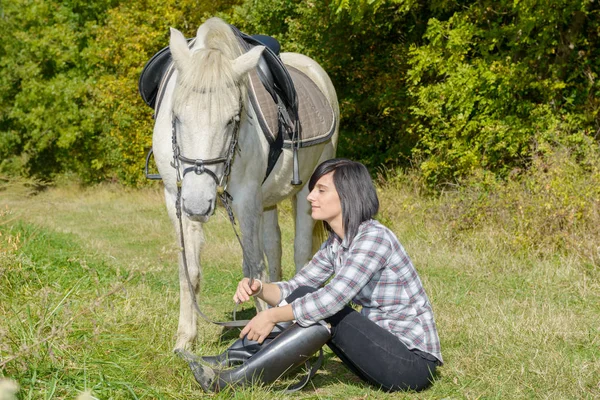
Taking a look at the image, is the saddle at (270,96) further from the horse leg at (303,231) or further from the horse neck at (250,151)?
the horse leg at (303,231)

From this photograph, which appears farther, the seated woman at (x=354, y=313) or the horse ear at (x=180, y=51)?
the horse ear at (x=180, y=51)

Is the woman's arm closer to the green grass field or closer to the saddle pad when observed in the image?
the green grass field

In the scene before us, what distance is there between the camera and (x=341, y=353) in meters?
3.49

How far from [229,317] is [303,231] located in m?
1.09

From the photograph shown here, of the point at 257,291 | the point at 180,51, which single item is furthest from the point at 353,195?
the point at 180,51

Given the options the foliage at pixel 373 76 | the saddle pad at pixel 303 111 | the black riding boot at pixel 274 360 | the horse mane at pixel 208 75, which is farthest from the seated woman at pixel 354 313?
the foliage at pixel 373 76

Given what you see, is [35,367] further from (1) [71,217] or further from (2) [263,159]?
(1) [71,217]

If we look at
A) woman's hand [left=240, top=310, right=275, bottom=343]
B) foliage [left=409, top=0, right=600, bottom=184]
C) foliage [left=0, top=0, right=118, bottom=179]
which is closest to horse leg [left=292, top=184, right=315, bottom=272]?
woman's hand [left=240, top=310, right=275, bottom=343]

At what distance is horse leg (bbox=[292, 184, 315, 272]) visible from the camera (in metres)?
6.07

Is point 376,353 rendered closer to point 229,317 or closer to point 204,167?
point 204,167

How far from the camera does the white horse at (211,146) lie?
369 centimetres

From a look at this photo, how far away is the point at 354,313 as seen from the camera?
3414 millimetres

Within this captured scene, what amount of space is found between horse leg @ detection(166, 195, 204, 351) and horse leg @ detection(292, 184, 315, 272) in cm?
166

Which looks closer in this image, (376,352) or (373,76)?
(376,352)
